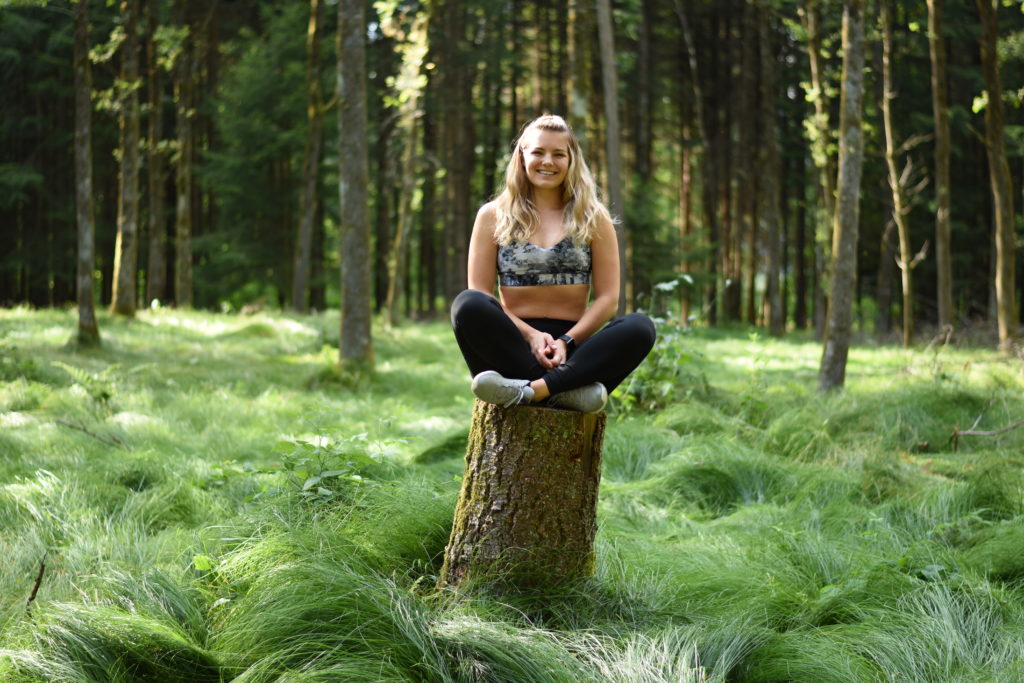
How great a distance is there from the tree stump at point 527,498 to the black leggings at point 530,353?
161 millimetres

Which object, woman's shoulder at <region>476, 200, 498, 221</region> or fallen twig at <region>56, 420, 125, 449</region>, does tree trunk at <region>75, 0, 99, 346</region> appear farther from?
woman's shoulder at <region>476, 200, 498, 221</region>

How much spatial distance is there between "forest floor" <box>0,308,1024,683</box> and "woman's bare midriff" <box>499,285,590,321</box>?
1.08 meters

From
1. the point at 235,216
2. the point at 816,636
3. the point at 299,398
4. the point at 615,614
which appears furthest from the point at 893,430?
the point at 235,216

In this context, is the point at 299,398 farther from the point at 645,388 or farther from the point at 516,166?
the point at 516,166

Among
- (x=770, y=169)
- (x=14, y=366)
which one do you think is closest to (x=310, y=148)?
(x=14, y=366)

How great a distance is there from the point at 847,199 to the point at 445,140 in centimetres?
1570

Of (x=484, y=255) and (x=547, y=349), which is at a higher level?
(x=484, y=255)

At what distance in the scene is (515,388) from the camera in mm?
3250

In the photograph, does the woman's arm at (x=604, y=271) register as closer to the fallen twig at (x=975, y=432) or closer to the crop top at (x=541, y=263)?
the crop top at (x=541, y=263)

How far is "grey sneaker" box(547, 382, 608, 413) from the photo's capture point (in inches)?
132

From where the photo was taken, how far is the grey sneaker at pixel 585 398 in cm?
335

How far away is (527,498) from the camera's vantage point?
3420mm

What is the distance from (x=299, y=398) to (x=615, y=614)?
5972mm

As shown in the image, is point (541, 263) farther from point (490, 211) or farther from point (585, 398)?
point (585, 398)
